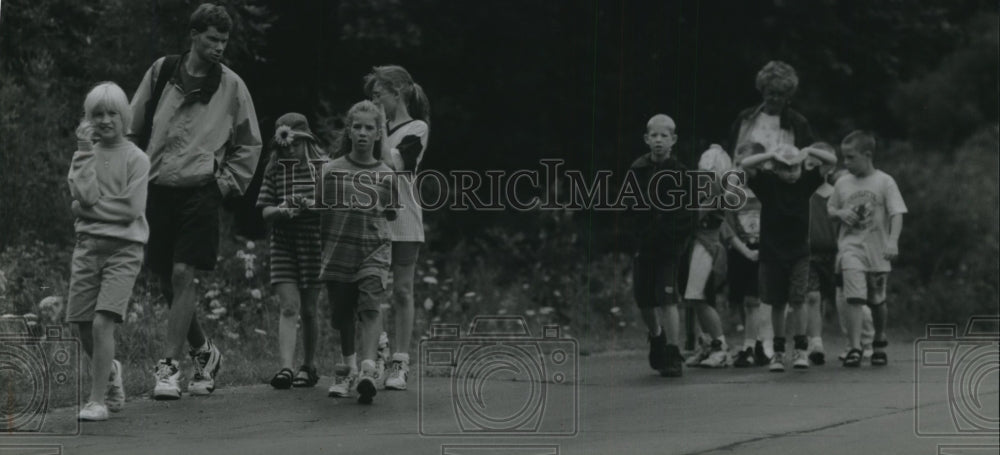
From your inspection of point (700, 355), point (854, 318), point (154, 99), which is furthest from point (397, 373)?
point (854, 318)


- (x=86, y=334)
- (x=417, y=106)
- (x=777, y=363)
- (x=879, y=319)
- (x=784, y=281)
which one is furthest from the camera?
(x=879, y=319)

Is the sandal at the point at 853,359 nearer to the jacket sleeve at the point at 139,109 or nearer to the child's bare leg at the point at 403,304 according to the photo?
the child's bare leg at the point at 403,304

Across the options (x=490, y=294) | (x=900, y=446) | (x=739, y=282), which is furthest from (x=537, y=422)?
(x=490, y=294)

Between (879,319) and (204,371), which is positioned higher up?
(879,319)

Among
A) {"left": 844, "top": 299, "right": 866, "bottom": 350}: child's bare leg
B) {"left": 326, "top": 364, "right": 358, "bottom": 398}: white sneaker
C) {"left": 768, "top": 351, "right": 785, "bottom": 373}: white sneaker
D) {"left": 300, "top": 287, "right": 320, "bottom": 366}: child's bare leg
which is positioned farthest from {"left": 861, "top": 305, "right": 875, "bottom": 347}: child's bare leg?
{"left": 326, "top": 364, "right": 358, "bottom": 398}: white sneaker

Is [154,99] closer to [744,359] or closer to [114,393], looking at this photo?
[114,393]

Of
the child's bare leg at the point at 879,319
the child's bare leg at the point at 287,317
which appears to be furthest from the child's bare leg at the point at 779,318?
the child's bare leg at the point at 287,317

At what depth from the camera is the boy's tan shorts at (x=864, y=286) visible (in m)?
12.5

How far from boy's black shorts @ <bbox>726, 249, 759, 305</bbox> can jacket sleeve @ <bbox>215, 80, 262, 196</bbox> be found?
4.50m

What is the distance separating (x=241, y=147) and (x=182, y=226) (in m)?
0.58

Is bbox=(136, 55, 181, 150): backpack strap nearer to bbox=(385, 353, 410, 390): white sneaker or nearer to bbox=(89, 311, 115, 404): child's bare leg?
bbox=(89, 311, 115, 404): child's bare leg

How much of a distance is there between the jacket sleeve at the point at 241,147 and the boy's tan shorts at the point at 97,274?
1.10 m

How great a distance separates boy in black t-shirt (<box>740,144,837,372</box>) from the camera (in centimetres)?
1195

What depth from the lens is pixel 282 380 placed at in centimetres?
952
